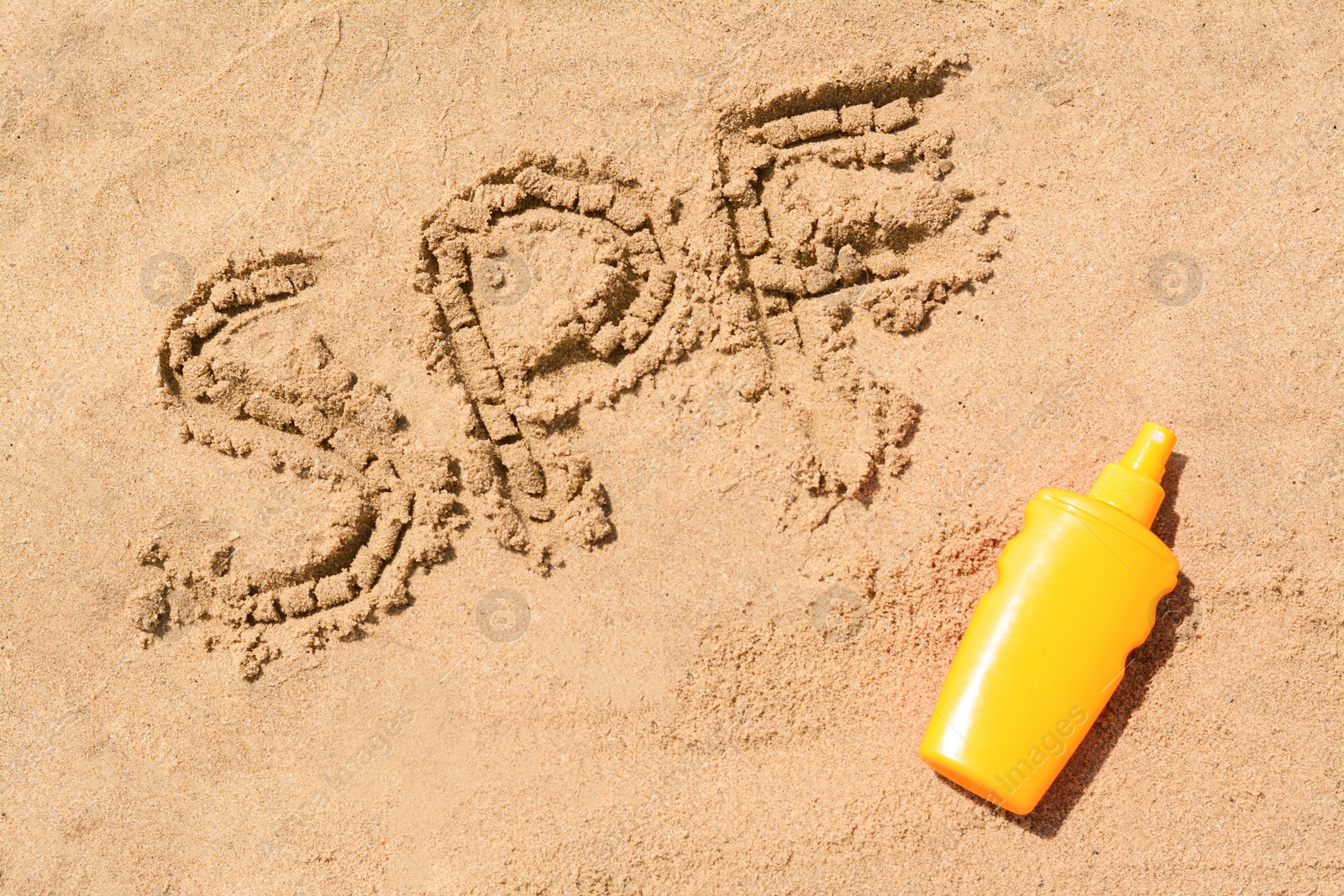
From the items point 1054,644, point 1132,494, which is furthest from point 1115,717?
point 1132,494

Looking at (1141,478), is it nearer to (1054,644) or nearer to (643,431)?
(1054,644)

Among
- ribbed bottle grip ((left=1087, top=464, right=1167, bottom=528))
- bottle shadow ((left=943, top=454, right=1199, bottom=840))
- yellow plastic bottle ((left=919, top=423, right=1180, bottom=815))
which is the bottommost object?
bottle shadow ((left=943, top=454, right=1199, bottom=840))

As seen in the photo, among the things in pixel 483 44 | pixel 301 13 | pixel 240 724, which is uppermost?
pixel 301 13

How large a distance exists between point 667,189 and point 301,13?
3.45ft

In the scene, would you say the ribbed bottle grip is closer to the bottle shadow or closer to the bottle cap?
the bottle cap

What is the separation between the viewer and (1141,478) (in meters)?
1.80

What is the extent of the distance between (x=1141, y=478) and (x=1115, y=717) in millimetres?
527

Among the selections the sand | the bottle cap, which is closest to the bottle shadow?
the sand

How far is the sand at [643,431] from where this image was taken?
6.24 feet

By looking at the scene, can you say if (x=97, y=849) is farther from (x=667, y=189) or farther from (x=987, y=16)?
(x=987, y=16)

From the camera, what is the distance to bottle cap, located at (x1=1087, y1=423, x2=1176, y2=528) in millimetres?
1789

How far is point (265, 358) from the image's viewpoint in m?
2.11

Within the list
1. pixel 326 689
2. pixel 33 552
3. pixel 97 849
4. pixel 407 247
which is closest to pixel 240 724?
pixel 326 689

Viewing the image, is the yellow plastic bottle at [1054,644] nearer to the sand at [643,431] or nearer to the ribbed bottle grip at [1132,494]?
the ribbed bottle grip at [1132,494]
